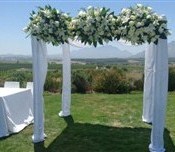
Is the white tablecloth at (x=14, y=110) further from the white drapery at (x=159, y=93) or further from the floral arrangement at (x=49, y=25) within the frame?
the white drapery at (x=159, y=93)

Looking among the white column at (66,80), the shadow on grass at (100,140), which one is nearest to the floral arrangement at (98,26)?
the shadow on grass at (100,140)

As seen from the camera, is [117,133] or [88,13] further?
[117,133]

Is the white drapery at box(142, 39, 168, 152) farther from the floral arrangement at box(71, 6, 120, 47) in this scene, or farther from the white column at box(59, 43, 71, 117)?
the white column at box(59, 43, 71, 117)

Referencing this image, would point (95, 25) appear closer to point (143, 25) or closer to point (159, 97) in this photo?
point (143, 25)

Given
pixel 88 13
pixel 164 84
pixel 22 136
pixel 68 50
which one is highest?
pixel 88 13

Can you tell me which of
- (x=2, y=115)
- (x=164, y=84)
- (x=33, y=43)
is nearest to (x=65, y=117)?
(x=2, y=115)

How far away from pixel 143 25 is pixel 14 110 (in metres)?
3.32

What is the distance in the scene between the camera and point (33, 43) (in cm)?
665

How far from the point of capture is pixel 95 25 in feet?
19.6

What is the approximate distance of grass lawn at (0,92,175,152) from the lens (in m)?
6.44

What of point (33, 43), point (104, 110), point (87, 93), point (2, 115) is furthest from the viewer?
point (87, 93)

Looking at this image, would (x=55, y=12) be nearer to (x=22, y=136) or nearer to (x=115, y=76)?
(x=22, y=136)

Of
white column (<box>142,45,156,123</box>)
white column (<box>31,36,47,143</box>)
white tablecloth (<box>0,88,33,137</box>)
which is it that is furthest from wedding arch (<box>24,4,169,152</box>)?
white column (<box>142,45,156,123</box>)

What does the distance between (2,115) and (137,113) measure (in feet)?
11.8
